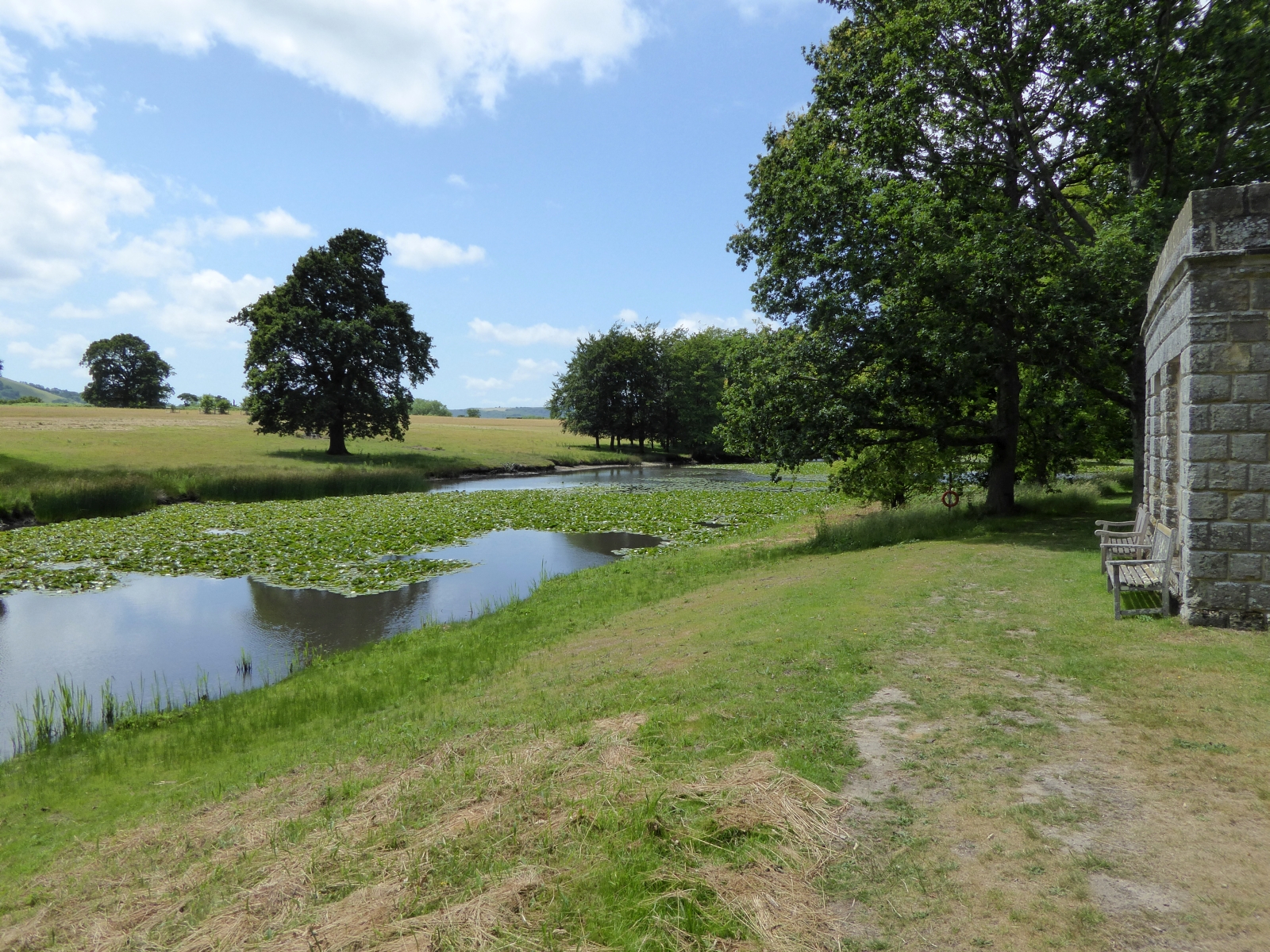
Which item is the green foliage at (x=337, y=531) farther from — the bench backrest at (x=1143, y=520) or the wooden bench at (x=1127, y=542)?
the wooden bench at (x=1127, y=542)

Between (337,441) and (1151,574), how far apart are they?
1942 inches

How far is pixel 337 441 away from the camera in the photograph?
164ft

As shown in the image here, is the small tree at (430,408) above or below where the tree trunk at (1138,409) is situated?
above

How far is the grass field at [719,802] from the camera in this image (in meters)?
3.69

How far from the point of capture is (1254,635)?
735cm

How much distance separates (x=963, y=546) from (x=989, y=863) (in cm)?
1206

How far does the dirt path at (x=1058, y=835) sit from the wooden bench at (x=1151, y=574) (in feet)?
11.0

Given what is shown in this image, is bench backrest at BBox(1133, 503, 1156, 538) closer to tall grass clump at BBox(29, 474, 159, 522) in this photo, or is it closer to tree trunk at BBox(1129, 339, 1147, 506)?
tree trunk at BBox(1129, 339, 1147, 506)

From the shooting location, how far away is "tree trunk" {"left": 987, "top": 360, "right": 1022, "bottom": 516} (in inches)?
739

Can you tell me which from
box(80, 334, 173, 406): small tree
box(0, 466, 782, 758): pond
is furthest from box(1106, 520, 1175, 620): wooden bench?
box(80, 334, 173, 406): small tree

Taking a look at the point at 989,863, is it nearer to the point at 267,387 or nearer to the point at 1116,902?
the point at 1116,902

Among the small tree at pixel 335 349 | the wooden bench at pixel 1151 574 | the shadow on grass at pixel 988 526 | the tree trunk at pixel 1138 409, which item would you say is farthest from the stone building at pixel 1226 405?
the small tree at pixel 335 349

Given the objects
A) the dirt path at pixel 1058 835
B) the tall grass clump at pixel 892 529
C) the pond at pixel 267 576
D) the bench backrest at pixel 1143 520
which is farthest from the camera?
the tall grass clump at pixel 892 529

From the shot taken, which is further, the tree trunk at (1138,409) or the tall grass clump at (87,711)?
the tree trunk at (1138,409)
